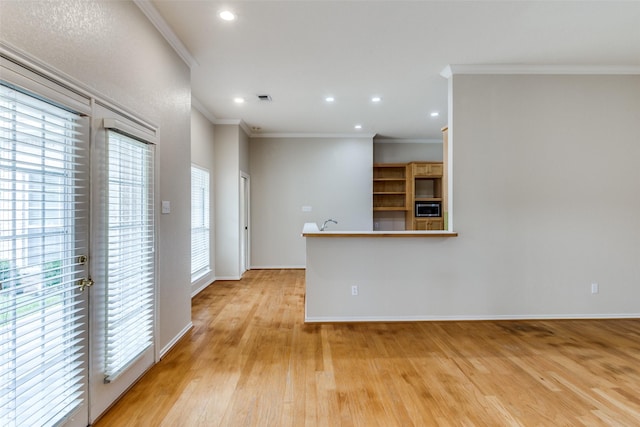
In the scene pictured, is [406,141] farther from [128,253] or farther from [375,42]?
[128,253]

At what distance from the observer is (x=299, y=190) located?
6512 mm

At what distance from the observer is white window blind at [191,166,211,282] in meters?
4.66

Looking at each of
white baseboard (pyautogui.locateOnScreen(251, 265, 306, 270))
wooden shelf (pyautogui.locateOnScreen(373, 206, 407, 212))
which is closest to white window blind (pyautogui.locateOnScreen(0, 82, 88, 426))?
white baseboard (pyautogui.locateOnScreen(251, 265, 306, 270))

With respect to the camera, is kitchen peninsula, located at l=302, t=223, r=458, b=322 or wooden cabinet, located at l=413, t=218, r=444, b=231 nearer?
kitchen peninsula, located at l=302, t=223, r=458, b=322

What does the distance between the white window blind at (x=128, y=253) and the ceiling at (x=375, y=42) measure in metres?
1.23

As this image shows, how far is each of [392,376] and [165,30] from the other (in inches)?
131

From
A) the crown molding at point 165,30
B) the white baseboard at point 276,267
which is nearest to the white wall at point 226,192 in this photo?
the white baseboard at point 276,267

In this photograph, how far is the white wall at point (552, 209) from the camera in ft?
11.5

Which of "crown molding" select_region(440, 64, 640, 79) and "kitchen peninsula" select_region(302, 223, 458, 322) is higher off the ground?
"crown molding" select_region(440, 64, 640, 79)

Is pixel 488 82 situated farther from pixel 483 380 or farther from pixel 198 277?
pixel 198 277

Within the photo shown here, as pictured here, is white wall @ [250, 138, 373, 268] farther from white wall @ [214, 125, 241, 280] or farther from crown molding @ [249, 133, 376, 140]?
white wall @ [214, 125, 241, 280]

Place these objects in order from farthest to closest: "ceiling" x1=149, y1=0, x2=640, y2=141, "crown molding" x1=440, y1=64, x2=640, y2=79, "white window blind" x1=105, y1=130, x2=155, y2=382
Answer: "crown molding" x1=440, y1=64, x2=640, y2=79
"ceiling" x1=149, y1=0, x2=640, y2=141
"white window blind" x1=105, y1=130, x2=155, y2=382

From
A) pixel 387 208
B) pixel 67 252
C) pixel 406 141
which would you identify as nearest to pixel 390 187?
pixel 387 208

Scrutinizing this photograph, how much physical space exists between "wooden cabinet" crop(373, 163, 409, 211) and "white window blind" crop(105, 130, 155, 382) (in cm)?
511
